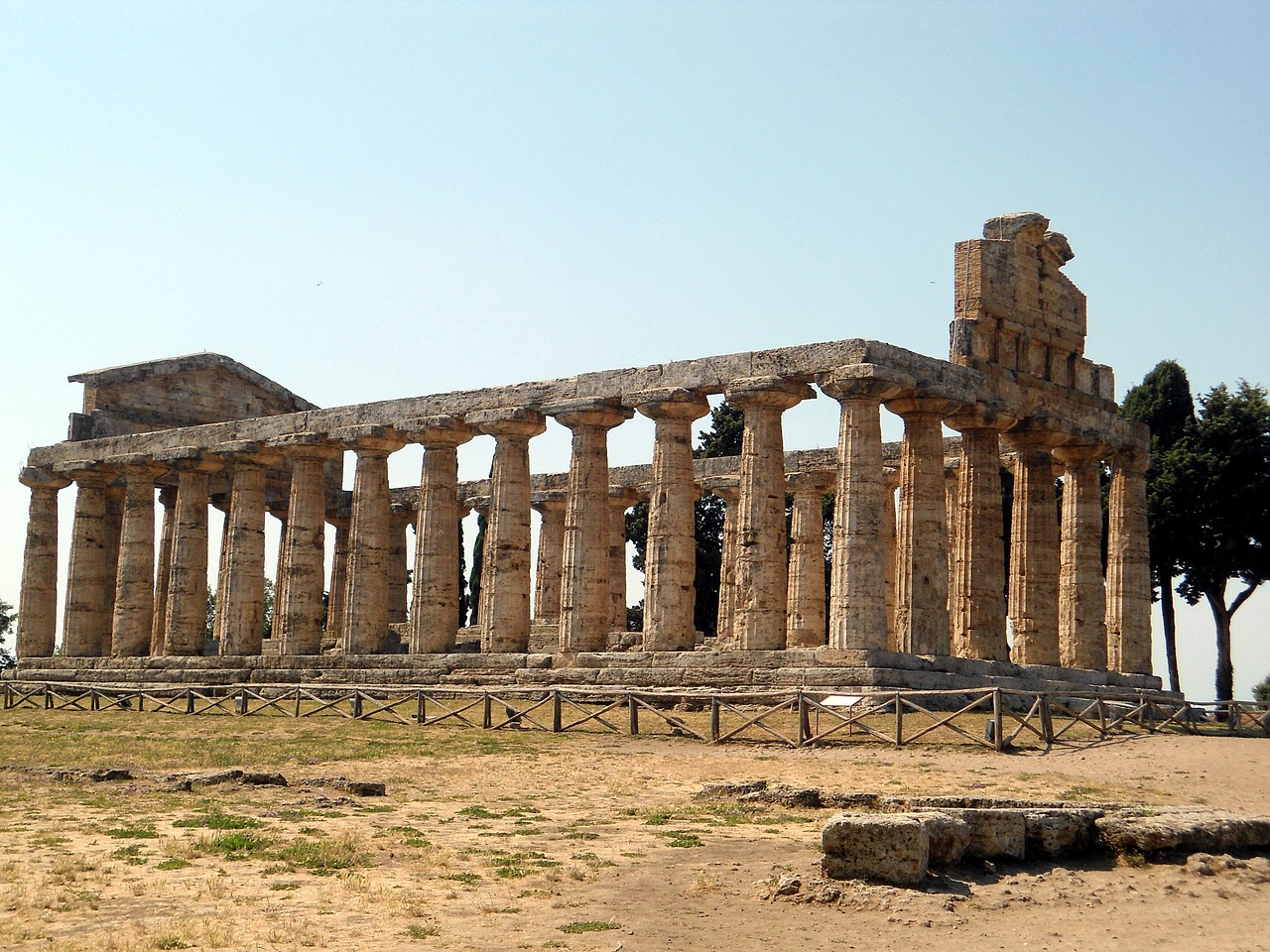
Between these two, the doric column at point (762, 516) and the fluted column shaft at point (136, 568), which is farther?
the fluted column shaft at point (136, 568)

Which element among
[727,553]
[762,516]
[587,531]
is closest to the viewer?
[762,516]

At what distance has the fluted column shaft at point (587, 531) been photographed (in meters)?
43.2

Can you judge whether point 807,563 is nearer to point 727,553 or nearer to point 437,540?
point 727,553

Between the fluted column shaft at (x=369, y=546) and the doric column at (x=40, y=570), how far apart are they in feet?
52.2

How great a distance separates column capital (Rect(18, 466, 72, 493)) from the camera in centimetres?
5891

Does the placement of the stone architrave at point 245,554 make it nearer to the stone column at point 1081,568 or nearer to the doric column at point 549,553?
the doric column at point 549,553

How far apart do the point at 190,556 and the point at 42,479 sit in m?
8.69

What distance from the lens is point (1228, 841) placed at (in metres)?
17.6

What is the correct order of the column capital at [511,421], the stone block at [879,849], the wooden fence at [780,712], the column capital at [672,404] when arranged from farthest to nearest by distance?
1. the column capital at [511,421]
2. the column capital at [672,404]
3. the wooden fence at [780,712]
4. the stone block at [879,849]

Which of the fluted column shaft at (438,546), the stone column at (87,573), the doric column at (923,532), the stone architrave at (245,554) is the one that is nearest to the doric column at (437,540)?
the fluted column shaft at (438,546)

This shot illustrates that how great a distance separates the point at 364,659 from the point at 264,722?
1033 centimetres

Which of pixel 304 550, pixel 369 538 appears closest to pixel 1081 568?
pixel 369 538

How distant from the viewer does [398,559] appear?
2603 inches

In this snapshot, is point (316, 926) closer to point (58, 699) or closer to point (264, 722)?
point (264, 722)
